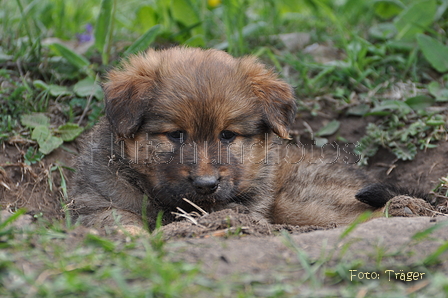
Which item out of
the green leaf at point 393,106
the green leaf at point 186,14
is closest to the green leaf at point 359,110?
the green leaf at point 393,106

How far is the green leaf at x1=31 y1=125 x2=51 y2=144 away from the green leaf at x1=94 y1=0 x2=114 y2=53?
3.05 ft

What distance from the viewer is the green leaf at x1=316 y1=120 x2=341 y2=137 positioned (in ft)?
15.9

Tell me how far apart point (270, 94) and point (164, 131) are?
30.1 inches

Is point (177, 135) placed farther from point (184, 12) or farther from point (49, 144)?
point (184, 12)

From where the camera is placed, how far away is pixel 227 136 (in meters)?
3.29

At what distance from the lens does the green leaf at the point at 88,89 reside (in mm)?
4598

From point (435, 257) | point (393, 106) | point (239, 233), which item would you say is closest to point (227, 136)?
point (239, 233)

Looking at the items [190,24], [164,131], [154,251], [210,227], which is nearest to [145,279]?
[154,251]

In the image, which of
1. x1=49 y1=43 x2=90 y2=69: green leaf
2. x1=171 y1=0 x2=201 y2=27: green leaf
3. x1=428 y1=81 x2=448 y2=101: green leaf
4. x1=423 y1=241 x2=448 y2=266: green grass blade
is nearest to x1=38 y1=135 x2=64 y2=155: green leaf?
x1=49 y1=43 x2=90 y2=69: green leaf

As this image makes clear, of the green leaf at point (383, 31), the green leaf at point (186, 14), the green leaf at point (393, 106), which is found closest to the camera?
the green leaf at point (393, 106)

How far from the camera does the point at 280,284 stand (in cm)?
209

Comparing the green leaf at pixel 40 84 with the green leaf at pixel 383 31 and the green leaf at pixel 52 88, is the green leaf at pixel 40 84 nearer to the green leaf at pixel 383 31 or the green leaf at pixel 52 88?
the green leaf at pixel 52 88

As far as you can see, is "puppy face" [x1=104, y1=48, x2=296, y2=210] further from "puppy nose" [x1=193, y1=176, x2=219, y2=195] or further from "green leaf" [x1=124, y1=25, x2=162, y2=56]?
"green leaf" [x1=124, y1=25, x2=162, y2=56]

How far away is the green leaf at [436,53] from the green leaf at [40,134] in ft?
11.4
